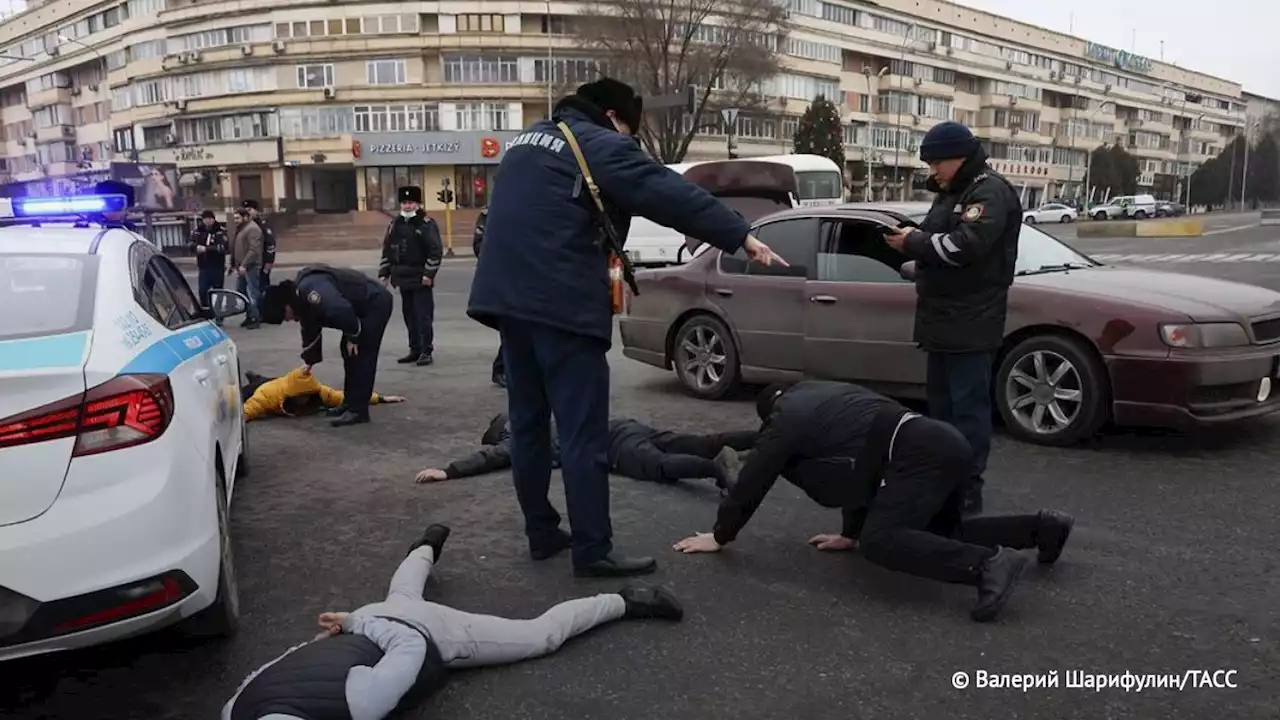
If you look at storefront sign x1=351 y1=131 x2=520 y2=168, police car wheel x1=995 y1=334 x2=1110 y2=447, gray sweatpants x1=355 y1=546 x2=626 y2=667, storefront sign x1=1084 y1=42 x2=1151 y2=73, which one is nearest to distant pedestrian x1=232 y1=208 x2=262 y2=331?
police car wheel x1=995 y1=334 x2=1110 y2=447

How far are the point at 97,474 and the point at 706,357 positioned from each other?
519 centimetres

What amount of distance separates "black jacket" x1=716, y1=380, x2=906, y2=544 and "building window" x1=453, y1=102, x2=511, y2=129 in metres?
50.9

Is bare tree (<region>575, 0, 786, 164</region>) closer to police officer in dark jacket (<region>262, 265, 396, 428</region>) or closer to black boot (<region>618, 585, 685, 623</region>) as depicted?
police officer in dark jacket (<region>262, 265, 396, 428</region>)

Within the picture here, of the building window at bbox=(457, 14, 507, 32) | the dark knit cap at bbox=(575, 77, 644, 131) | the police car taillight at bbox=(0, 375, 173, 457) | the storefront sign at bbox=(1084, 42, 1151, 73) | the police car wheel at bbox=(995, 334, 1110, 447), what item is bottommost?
the police car wheel at bbox=(995, 334, 1110, 447)

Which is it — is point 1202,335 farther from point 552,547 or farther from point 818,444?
point 552,547

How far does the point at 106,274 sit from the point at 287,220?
48.8 meters

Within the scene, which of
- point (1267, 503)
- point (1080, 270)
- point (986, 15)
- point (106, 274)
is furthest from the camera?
point (986, 15)

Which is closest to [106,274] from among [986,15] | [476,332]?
[476,332]

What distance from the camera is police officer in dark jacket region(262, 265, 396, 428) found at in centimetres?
616

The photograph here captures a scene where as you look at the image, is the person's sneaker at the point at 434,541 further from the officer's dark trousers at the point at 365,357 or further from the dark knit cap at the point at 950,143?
the officer's dark trousers at the point at 365,357

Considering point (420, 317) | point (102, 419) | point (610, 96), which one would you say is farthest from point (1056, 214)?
point (102, 419)

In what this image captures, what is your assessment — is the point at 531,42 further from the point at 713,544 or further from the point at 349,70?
the point at 713,544

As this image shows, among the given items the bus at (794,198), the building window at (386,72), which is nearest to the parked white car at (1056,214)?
the bus at (794,198)

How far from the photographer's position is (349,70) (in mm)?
52156
